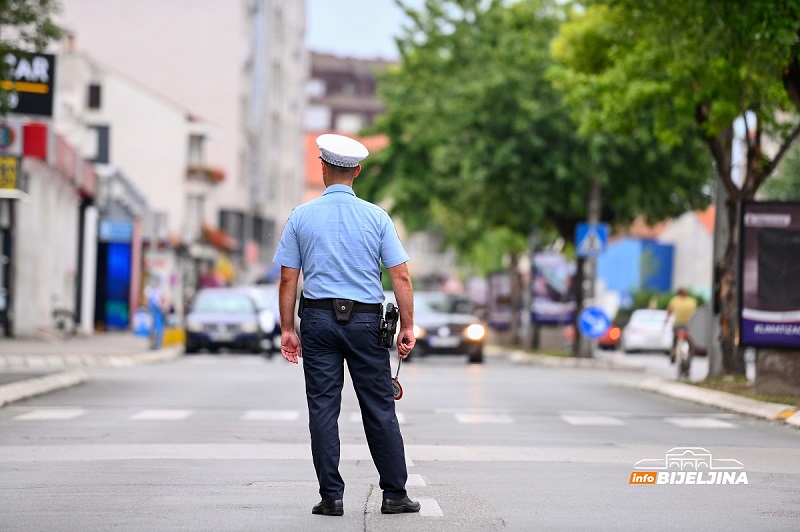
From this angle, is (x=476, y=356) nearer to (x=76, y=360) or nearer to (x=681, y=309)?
(x=681, y=309)

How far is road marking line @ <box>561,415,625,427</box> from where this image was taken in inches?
703

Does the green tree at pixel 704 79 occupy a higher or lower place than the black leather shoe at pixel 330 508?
higher

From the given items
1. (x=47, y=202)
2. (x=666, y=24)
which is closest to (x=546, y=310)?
(x=47, y=202)

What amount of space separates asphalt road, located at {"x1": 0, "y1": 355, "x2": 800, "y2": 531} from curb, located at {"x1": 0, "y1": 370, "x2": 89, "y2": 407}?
0.85 ft

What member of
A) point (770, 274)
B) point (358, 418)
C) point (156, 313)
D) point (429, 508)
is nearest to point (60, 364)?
point (156, 313)

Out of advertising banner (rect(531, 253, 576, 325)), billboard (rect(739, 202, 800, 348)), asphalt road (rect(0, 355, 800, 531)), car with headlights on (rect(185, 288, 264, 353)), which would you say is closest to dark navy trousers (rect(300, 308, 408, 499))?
asphalt road (rect(0, 355, 800, 531))

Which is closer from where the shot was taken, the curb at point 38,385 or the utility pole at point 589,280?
the curb at point 38,385

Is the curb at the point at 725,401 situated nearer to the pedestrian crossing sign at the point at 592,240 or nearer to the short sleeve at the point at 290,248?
the short sleeve at the point at 290,248

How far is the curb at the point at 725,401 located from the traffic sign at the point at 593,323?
11466 mm

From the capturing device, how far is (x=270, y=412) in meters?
18.9

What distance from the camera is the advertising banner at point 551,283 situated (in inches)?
2096

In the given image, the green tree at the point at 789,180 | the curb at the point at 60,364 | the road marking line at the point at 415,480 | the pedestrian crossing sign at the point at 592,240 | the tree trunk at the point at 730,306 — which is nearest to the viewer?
the road marking line at the point at 415,480

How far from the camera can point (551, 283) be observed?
53.7 m

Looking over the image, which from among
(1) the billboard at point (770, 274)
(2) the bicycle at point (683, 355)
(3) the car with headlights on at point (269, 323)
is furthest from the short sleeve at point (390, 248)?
(3) the car with headlights on at point (269, 323)
